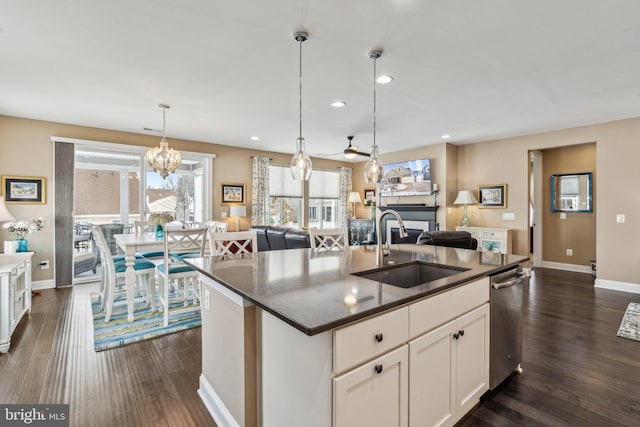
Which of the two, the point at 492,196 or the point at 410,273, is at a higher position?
the point at 492,196

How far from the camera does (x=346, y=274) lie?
171 cm

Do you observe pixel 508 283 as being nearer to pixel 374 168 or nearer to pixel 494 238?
pixel 374 168

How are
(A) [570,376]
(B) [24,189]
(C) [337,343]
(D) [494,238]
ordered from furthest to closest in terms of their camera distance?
(D) [494,238], (B) [24,189], (A) [570,376], (C) [337,343]

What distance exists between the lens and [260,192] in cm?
702

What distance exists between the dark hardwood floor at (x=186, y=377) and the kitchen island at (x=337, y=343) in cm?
27

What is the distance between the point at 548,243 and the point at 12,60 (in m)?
8.80

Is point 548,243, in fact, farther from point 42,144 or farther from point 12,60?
point 42,144

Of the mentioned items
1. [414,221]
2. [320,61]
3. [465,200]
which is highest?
[320,61]

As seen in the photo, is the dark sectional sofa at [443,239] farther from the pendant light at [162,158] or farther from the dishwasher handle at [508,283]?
the pendant light at [162,158]

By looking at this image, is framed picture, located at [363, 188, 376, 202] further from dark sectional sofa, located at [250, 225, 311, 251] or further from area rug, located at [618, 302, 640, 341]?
area rug, located at [618, 302, 640, 341]

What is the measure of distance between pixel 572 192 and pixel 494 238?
6.23 feet

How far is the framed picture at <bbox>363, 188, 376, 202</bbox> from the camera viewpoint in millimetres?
8538

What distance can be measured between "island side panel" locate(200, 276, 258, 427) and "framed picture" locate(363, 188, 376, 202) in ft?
22.9

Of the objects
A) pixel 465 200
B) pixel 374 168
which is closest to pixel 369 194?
pixel 465 200
